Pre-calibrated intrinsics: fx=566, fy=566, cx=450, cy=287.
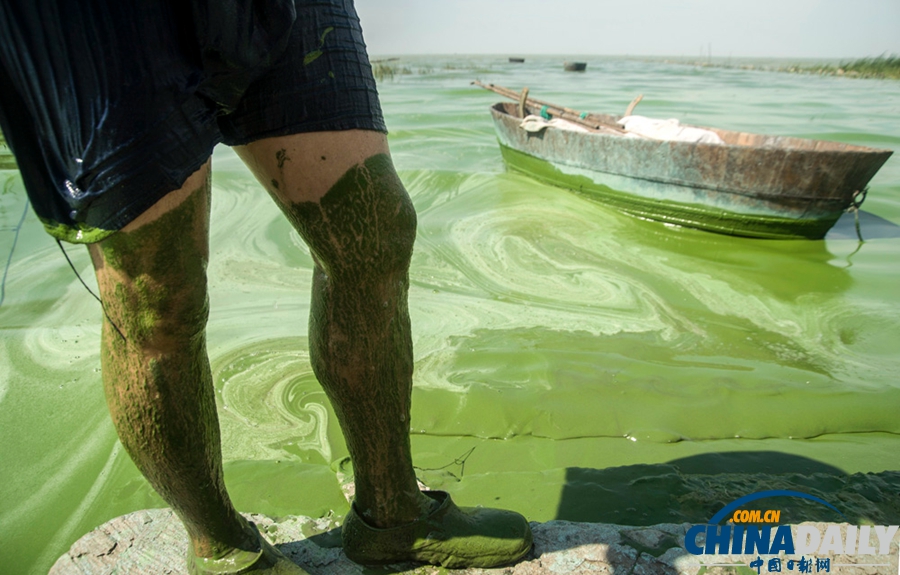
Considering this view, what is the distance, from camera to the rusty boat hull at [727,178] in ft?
12.6

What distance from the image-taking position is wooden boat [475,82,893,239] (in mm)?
3842

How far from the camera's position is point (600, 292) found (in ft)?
9.87

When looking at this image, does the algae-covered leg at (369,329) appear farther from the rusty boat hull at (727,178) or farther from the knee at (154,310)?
the rusty boat hull at (727,178)

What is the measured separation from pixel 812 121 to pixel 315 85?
9897 millimetres

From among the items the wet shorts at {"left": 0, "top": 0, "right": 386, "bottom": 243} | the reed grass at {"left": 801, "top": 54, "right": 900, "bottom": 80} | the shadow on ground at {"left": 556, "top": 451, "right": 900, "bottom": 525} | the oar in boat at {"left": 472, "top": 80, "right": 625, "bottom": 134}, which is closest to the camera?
the wet shorts at {"left": 0, "top": 0, "right": 386, "bottom": 243}

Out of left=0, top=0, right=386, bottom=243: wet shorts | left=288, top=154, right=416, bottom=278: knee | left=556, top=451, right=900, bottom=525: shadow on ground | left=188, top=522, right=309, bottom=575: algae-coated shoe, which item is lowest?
left=556, top=451, right=900, bottom=525: shadow on ground

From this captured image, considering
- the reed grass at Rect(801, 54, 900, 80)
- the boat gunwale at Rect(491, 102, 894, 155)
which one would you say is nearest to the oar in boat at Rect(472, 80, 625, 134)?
the boat gunwale at Rect(491, 102, 894, 155)

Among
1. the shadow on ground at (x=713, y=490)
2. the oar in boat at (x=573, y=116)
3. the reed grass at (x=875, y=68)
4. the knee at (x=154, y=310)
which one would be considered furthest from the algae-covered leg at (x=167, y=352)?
the reed grass at (x=875, y=68)

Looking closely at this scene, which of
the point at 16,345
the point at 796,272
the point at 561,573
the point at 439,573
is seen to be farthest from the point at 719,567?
the point at 796,272

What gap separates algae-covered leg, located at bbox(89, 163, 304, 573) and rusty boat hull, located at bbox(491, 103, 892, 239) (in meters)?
4.01

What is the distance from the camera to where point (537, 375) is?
2.17 meters

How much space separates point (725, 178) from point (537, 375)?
280 centimetres

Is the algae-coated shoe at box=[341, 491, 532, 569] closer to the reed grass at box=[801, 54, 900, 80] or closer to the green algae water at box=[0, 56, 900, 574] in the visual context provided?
the green algae water at box=[0, 56, 900, 574]

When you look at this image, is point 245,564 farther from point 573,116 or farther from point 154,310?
point 573,116
